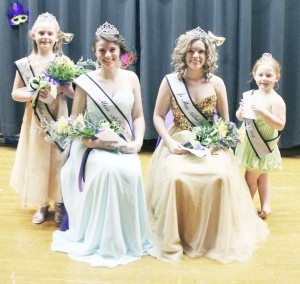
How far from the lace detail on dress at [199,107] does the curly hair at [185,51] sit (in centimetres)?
13

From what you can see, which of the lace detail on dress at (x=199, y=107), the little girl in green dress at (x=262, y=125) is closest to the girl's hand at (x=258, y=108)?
the little girl in green dress at (x=262, y=125)

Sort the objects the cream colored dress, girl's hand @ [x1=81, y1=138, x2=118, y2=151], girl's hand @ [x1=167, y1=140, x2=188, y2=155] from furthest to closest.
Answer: the cream colored dress
girl's hand @ [x1=167, y1=140, x2=188, y2=155]
girl's hand @ [x1=81, y1=138, x2=118, y2=151]

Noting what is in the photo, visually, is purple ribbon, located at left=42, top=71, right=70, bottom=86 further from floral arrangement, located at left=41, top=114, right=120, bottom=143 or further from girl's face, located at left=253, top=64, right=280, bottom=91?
girl's face, located at left=253, top=64, right=280, bottom=91

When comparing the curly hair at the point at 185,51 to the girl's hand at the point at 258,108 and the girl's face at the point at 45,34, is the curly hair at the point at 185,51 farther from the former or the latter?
the girl's face at the point at 45,34

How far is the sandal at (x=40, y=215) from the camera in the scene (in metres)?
2.89

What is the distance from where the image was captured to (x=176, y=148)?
260 cm

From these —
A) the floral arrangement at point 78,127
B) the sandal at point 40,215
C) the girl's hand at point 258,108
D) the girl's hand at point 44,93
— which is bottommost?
the sandal at point 40,215

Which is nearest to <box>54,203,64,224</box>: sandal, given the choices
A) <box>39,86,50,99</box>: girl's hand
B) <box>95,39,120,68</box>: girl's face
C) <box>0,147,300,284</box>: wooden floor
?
<box>0,147,300,284</box>: wooden floor

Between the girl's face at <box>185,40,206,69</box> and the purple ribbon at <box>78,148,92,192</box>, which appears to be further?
the girl's face at <box>185,40,206,69</box>

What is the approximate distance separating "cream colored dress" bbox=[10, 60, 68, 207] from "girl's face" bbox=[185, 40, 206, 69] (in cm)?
79

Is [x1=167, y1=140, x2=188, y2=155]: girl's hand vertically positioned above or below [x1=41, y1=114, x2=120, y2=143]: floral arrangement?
below

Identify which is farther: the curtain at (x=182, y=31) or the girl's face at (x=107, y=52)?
the curtain at (x=182, y=31)

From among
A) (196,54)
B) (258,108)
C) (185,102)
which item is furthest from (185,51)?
(258,108)

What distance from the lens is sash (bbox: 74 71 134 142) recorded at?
8.29 ft
